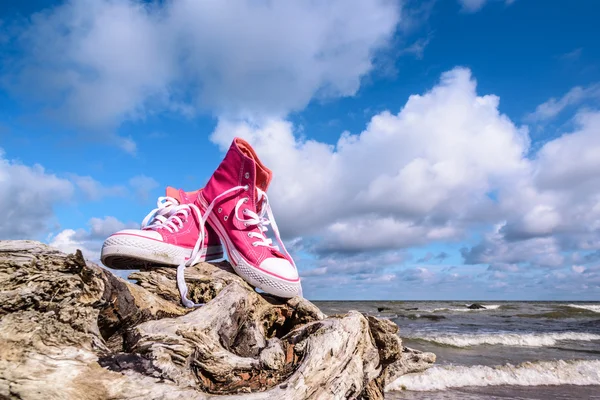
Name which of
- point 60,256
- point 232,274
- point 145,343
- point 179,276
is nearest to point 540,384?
point 232,274

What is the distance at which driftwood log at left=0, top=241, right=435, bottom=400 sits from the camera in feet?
5.28

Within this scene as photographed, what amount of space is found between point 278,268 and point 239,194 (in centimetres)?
68

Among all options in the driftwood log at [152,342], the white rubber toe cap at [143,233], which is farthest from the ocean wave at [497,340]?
the white rubber toe cap at [143,233]

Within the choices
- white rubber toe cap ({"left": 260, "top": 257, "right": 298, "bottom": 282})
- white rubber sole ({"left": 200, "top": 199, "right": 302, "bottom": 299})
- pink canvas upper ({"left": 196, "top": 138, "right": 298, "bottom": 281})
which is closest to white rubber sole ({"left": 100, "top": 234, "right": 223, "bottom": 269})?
white rubber sole ({"left": 200, "top": 199, "right": 302, "bottom": 299})

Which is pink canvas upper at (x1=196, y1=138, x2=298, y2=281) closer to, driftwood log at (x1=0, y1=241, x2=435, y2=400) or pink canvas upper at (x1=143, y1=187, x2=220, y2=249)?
pink canvas upper at (x1=143, y1=187, x2=220, y2=249)

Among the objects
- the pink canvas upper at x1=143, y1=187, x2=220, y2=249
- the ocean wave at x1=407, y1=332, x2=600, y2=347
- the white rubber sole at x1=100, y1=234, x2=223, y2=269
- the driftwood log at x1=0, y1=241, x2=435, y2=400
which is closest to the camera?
the driftwood log at x1=0, y1=241, x2=435, y2=400

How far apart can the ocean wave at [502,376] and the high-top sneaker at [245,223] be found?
357 centimetres

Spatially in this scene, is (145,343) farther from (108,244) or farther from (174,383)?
(108,244)

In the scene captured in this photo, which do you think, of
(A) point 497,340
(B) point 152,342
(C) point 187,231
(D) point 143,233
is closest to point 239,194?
(C) point 187,231

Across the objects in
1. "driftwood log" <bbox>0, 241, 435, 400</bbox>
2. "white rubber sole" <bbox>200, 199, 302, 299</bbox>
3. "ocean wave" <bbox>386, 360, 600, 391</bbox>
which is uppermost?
"white rubber sole" <bbox>200, 199, 302, 299</bbox>

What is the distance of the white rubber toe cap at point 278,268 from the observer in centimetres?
298

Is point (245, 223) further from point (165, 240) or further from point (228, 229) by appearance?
point (165, 240)

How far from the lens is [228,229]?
3100 mm

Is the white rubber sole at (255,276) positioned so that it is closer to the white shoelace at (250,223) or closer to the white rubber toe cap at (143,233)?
the white shoelace at (250,223)
